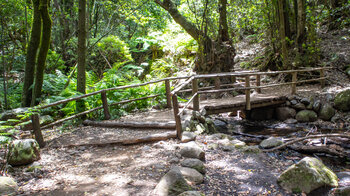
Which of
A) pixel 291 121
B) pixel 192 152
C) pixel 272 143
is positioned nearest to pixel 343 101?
pixel 291 121

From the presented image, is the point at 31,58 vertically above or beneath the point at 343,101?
above

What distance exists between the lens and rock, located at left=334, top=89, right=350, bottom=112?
7.54 metres

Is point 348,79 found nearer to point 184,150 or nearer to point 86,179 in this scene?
point 184,150

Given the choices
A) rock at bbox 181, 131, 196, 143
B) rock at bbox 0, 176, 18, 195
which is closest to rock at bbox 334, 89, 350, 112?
rock at bbox 181, 131, 196, 143

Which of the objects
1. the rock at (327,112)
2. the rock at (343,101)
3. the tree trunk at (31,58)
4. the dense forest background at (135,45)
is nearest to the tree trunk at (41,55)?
the dense forest background at (135,45)

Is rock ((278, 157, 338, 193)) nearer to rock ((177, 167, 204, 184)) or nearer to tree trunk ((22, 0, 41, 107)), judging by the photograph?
rock ((177, 167, 204, 184))

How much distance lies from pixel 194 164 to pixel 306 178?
61.0 inches

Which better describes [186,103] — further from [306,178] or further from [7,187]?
[7,187]

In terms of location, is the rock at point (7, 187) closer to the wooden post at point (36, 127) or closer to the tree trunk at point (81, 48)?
the wooden post at point (36, 127)

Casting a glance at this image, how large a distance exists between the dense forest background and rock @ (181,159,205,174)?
4.08m

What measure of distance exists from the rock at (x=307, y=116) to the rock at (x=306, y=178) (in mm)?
4798

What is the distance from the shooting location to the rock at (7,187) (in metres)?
2.87

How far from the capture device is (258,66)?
12.6 metres

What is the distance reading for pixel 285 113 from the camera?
8.38 metres
